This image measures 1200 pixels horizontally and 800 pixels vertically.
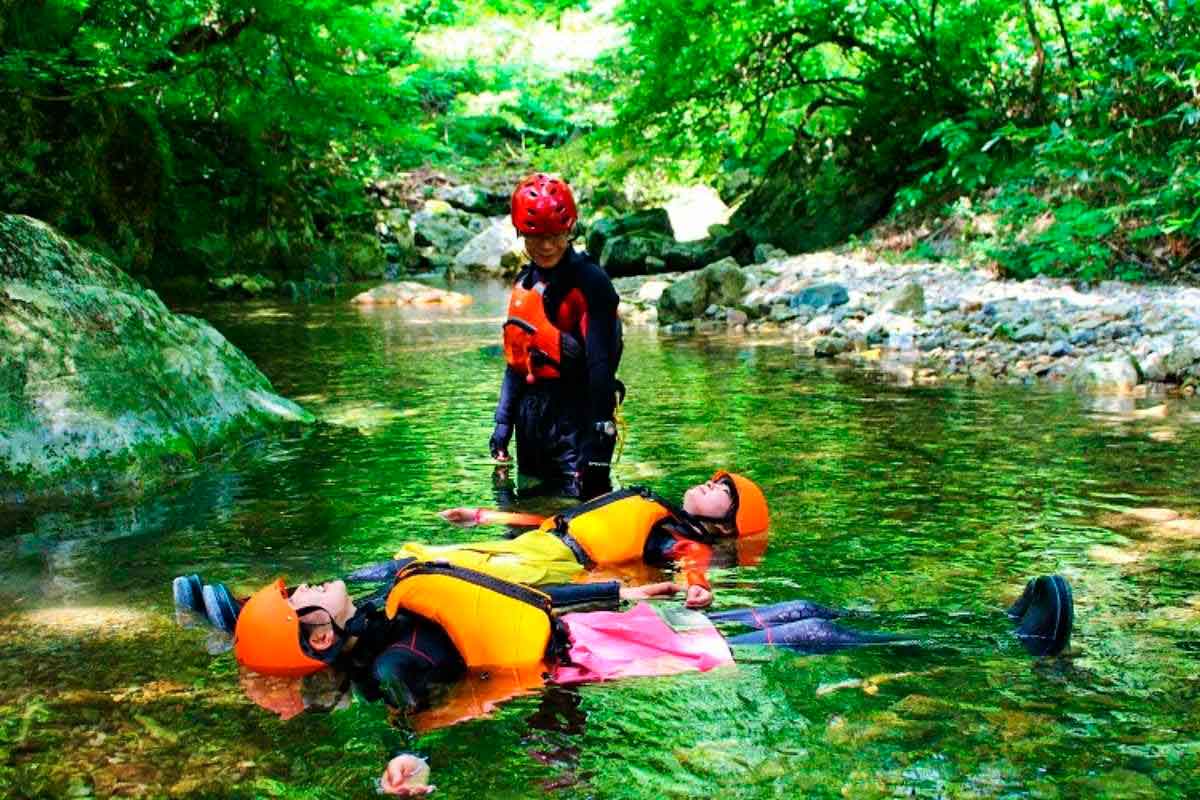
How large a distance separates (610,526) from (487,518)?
90cm

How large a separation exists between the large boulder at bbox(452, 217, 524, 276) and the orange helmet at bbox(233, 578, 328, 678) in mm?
23111

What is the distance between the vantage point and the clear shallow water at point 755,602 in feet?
9.75

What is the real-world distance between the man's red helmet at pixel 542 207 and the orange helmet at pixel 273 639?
2277 millimetres

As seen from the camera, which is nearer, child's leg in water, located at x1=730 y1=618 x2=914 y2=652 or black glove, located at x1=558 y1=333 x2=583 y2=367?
child's leg in water, located at x1=730 y1=618 x2=914 y2=652

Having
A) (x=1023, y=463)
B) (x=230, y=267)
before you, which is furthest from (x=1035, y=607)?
(x=230, y=267)

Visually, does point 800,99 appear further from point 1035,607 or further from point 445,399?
point 1035,607

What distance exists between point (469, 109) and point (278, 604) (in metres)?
38.3

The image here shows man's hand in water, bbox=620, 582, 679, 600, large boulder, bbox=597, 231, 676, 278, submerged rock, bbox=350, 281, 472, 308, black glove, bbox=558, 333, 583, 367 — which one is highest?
large boulder, bbox=597, 231, 676, 278

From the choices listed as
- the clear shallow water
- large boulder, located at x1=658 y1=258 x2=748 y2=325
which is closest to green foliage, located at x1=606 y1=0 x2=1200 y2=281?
large boulder, located at x1=658 y1=258 x2=748 y2=325

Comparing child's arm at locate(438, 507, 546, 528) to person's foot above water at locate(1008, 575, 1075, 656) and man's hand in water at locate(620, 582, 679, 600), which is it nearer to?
man's hand in water at locate(620, 582, 679, 600)

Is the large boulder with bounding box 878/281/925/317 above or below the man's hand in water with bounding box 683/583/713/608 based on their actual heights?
above

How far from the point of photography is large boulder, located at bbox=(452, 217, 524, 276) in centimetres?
2702

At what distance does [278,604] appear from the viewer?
367 centimetres

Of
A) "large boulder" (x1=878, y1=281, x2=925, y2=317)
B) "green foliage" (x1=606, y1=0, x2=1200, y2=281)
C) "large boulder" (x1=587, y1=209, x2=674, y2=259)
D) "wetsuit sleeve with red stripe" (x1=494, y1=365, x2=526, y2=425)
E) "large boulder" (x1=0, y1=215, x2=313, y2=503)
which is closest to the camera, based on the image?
"wetsuit sleeve with red stripe" (x1=494, y1=365, x2=526, y2=425)
